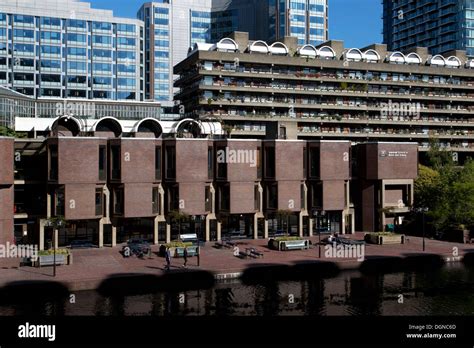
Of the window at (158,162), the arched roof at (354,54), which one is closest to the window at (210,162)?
the window at (158,162)

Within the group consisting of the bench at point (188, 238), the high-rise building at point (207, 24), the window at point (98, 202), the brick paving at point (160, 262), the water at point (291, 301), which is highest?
the high-rise building at point (207, 24)

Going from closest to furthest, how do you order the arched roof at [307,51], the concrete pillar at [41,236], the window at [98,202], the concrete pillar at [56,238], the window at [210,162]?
the concrete pillar at [56,238], the concrete pillar at [41,236], the window at [98,202], the window at [210,162], the arched roof at [307,51]

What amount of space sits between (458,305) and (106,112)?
6152 cm

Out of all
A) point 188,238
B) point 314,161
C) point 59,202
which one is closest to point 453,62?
point 314,161

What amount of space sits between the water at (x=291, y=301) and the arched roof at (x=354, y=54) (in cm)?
6299

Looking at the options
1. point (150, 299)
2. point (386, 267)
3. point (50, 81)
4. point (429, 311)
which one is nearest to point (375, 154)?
point (386, 267)

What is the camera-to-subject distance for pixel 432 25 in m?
151

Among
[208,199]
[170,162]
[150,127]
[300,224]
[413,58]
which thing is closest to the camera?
[170,162]

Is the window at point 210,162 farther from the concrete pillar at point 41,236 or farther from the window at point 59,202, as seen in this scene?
the concrete pillar at point 41,236

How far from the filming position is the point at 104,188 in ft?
154

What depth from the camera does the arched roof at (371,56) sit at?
94.4 meters

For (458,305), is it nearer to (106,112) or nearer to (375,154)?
(375,154)

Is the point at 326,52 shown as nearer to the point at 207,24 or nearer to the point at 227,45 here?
the point at 227,45

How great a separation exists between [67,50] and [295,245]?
8889 centimetres
